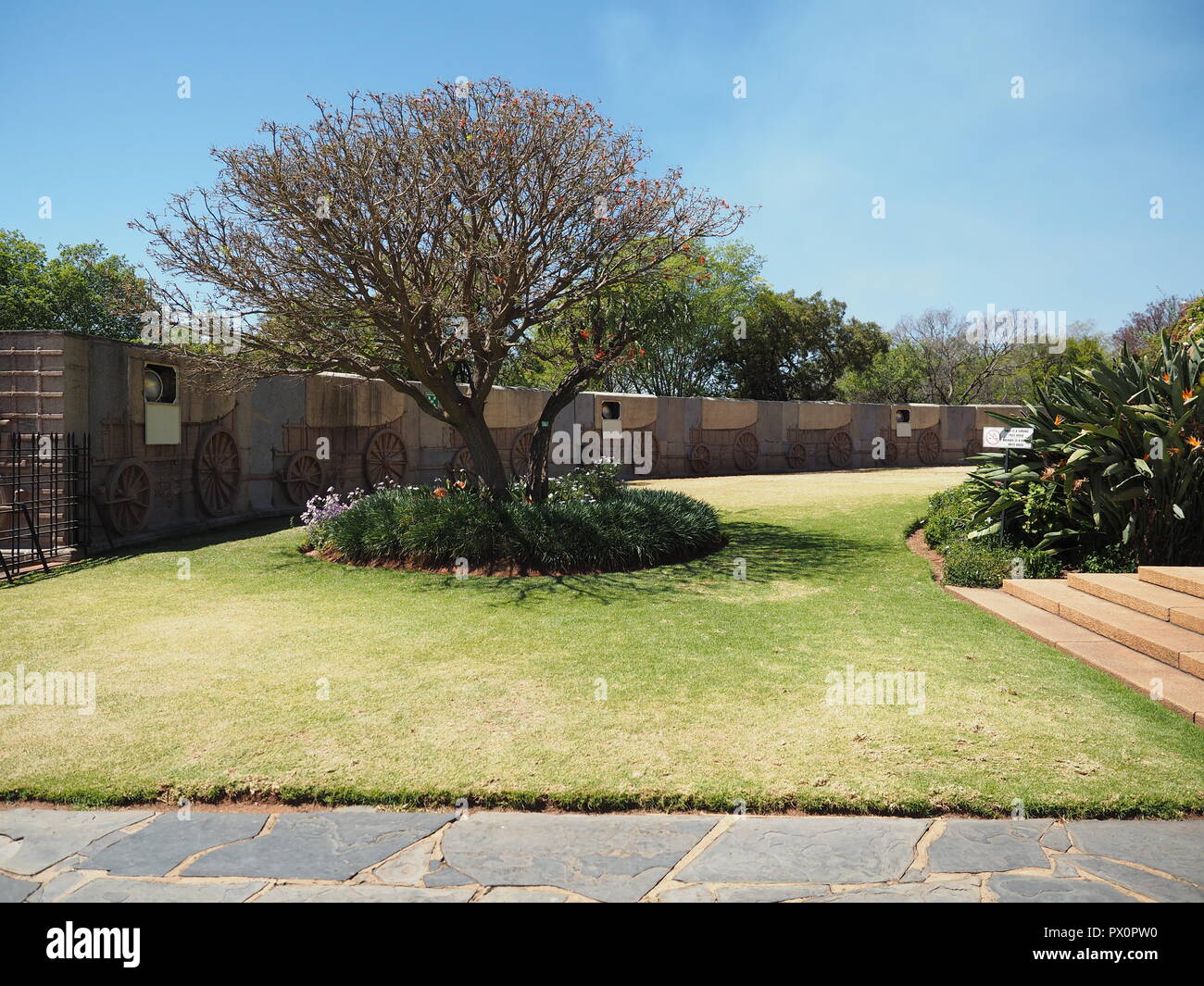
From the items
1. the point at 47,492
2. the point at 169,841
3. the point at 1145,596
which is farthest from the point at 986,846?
the point at 47,492

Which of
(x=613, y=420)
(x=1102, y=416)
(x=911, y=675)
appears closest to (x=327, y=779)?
(x=911, y=675)

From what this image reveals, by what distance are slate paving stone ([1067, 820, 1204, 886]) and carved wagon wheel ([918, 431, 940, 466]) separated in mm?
24663

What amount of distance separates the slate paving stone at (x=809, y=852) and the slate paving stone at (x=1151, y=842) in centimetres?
59

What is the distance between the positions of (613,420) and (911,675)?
50.4ft

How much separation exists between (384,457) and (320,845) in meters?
11.7

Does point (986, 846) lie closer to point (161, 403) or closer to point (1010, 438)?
point (1010, 438)

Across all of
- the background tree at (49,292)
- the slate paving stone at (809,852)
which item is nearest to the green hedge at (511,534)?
the slate paving stone at (809,852)

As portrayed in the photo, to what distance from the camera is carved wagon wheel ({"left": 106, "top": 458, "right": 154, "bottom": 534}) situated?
9797 millimetres

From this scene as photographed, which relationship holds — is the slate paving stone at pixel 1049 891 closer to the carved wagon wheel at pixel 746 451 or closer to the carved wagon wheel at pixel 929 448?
the carved wagon wheel at pixel 746 451

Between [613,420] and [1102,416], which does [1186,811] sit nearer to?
[1102,416]

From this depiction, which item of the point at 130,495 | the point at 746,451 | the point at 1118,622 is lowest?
the point at 1118,622

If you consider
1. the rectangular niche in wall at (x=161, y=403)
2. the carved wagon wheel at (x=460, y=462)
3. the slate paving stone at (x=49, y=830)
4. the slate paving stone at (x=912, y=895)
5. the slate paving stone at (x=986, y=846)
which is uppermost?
the rectangular niche in wall at (x=161, y=403)

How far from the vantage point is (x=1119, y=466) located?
7.62m

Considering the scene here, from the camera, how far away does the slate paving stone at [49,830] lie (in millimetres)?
3029
